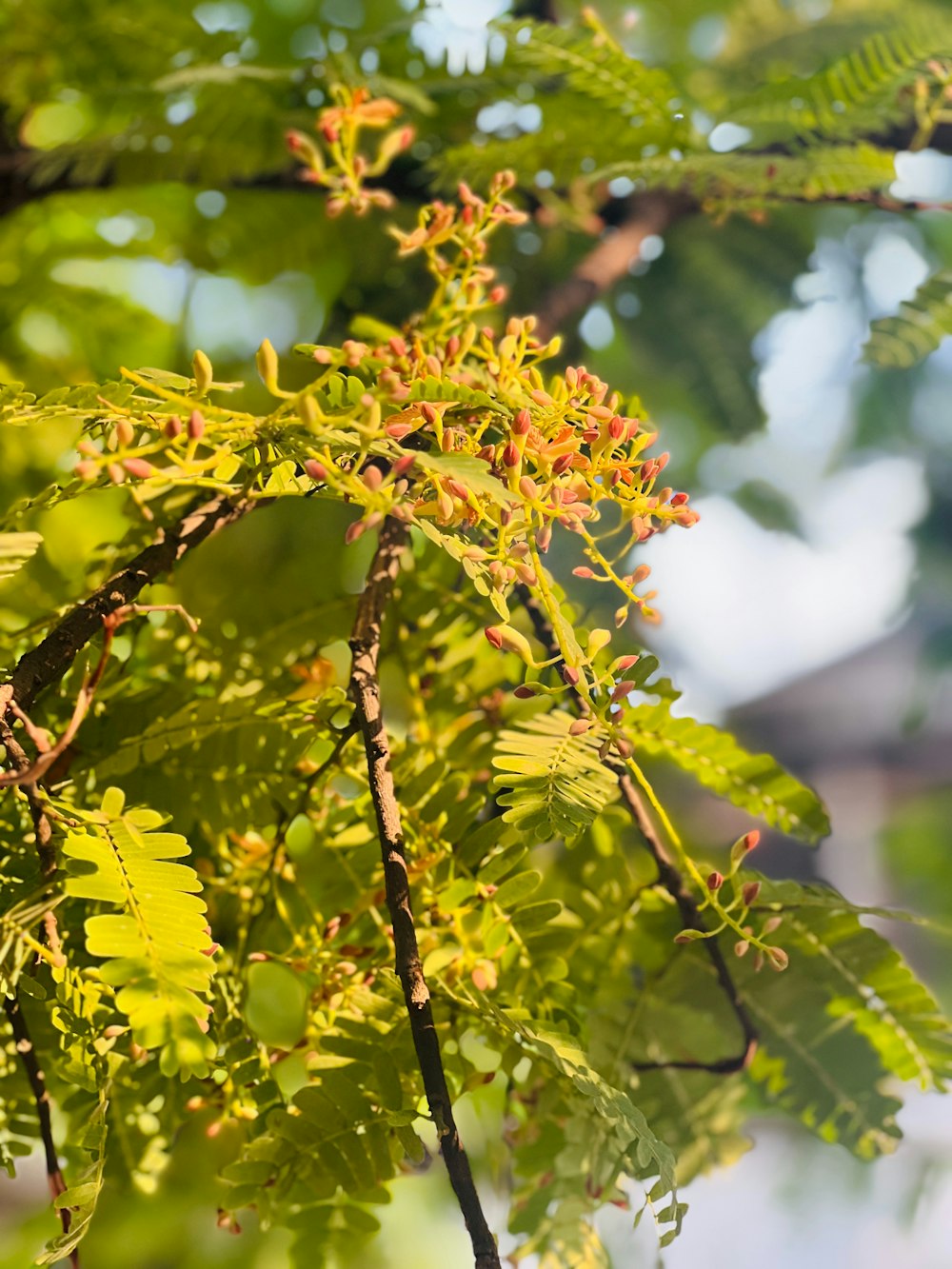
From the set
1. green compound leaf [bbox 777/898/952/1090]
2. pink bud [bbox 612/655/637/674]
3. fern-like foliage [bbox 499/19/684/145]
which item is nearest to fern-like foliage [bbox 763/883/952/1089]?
green compound leaf [bbox 777/898/952/1090]

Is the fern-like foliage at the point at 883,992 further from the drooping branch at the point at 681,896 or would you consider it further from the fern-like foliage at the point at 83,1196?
the fern-like foliage at the point at 83,1196

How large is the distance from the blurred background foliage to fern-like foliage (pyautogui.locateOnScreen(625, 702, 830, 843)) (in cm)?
5

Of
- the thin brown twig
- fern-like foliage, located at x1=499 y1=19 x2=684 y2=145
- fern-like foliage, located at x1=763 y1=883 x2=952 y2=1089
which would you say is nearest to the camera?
the thin brown twig

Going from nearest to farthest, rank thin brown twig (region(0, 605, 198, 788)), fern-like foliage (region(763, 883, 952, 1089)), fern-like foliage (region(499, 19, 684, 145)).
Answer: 1. thin brown twig (region(0, 605, 198, 788))
2. fern-like foliage (region(763, 883, 952, 1089))
3. fern-like foliage (region(499, 19, 684, 145))

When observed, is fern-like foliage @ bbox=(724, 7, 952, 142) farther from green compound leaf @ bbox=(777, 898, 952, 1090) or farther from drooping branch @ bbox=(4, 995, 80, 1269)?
drooping branch @ bbox=(4, 995, 80, 1269)

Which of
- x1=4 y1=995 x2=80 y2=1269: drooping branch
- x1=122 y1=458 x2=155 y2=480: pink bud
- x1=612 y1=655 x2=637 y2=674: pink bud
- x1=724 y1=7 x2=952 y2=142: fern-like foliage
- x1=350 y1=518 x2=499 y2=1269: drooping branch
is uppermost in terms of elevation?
x1=724 y1=7 x2=952 y2=142: fern-like foliage

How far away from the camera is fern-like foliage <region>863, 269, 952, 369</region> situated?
0.46 meters

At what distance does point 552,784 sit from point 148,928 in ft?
0.32

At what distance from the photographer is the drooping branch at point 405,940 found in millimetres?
221

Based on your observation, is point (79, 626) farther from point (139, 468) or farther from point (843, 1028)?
point (843, 1028)

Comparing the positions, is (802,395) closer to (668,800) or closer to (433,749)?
(668,800)

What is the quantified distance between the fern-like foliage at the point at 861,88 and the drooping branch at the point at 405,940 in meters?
0.34

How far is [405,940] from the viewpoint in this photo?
24 cm

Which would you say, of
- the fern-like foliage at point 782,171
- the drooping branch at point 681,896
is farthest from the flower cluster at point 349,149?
the drooping branch at point 681,896
